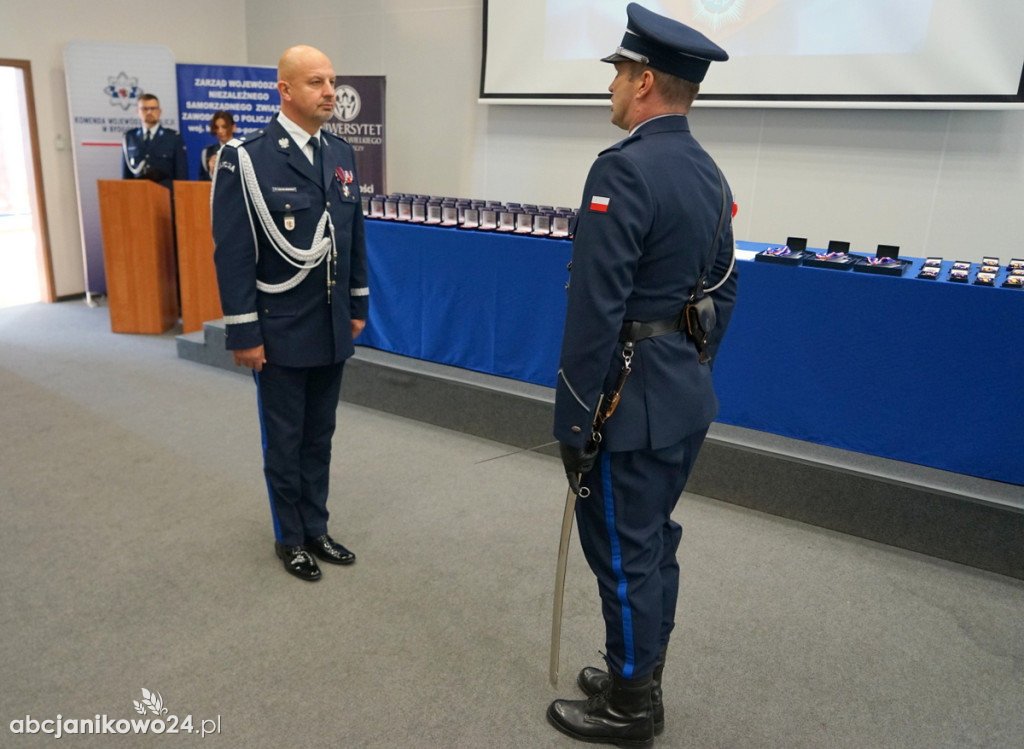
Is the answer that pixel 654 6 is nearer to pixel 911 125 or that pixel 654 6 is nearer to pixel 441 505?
pixel 911 125

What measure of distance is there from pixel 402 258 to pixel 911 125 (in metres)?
3.02

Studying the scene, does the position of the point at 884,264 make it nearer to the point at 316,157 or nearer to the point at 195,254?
the point at 316,157

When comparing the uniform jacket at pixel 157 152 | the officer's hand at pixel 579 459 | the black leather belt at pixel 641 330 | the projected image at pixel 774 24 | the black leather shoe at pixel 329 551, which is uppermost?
the projected image at pixel 774 24

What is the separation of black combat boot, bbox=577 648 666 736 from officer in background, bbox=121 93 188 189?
5.15 m

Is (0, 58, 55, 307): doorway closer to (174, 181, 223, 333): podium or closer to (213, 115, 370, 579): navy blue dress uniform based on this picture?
(174, 181, 223, 333): podium

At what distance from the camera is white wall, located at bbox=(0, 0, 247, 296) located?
228 inches

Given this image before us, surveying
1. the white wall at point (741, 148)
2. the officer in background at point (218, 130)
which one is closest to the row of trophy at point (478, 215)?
the white wall at point (741, 148)

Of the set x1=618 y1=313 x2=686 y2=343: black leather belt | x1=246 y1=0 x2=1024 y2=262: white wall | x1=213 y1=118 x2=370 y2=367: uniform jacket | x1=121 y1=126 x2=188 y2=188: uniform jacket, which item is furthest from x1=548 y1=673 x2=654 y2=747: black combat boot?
x1=121 y1=126 x2=188 y2=188: uniform jacket

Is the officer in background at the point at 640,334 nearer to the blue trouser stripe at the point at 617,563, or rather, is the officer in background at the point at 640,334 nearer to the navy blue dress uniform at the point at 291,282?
the blue trouser stripe at the point at 617,563

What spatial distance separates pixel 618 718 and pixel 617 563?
40 cm

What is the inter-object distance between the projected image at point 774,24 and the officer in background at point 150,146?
3009mm

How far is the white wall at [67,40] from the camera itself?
5793 millimetres

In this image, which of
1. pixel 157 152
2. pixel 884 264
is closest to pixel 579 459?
pixel 884 264

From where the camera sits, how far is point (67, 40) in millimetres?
6008
